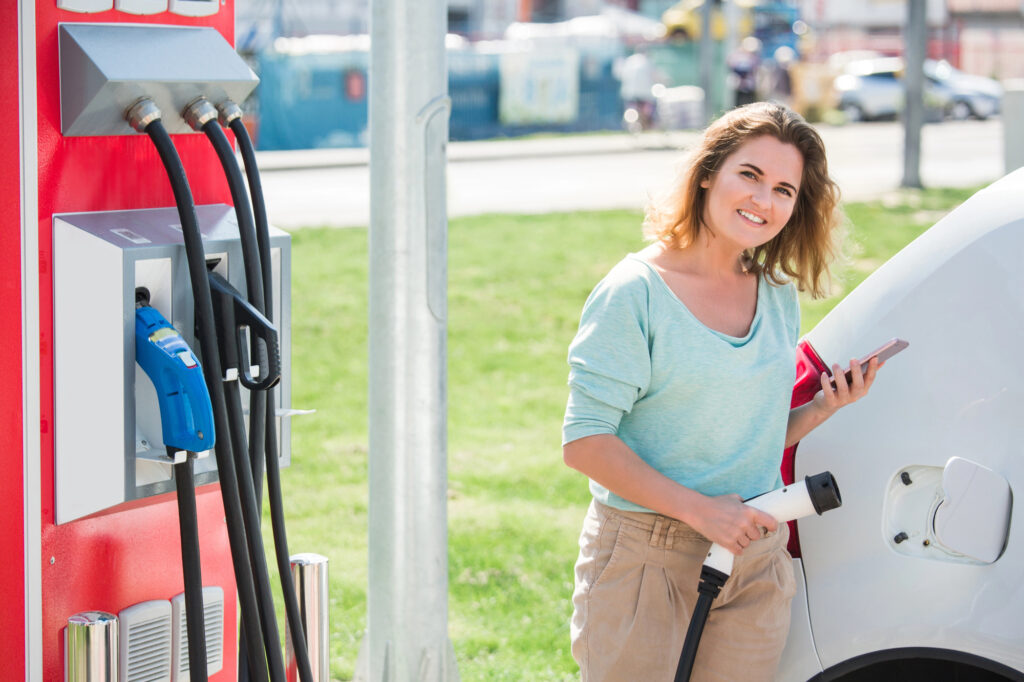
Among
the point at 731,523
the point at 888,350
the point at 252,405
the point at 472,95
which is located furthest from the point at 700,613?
the point at 472,95

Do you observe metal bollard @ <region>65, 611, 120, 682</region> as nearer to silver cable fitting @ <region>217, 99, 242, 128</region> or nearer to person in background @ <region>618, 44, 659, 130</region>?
silver cable fitting @ <region>217, 99, 242, 128</region>

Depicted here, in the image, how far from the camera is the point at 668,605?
2232mm

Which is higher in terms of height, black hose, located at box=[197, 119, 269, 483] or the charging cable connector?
black hose, located at box=[197, 119, 269, 483]

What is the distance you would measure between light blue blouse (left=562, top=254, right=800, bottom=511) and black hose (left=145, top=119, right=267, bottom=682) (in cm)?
56

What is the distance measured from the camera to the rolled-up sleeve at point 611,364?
2152 millimetres

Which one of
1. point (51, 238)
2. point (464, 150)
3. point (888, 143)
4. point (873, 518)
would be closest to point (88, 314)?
point (51, 238)

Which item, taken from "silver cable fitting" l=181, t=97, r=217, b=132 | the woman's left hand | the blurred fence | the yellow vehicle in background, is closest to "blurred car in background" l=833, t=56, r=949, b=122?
the blurred fence

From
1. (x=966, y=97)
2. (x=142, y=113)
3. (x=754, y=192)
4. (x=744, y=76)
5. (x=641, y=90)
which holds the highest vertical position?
(x=744, y=76)

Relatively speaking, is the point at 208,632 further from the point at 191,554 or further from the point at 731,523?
the point at 731,523

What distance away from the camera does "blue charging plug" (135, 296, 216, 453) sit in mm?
2010

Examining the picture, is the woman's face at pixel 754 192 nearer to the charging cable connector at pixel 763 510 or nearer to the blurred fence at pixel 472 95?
the charging cable connector at pixel 763 510

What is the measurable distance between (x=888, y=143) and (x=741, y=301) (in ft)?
70.9

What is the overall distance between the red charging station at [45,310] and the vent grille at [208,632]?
0.32 feet

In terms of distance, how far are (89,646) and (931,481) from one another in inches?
57.9
